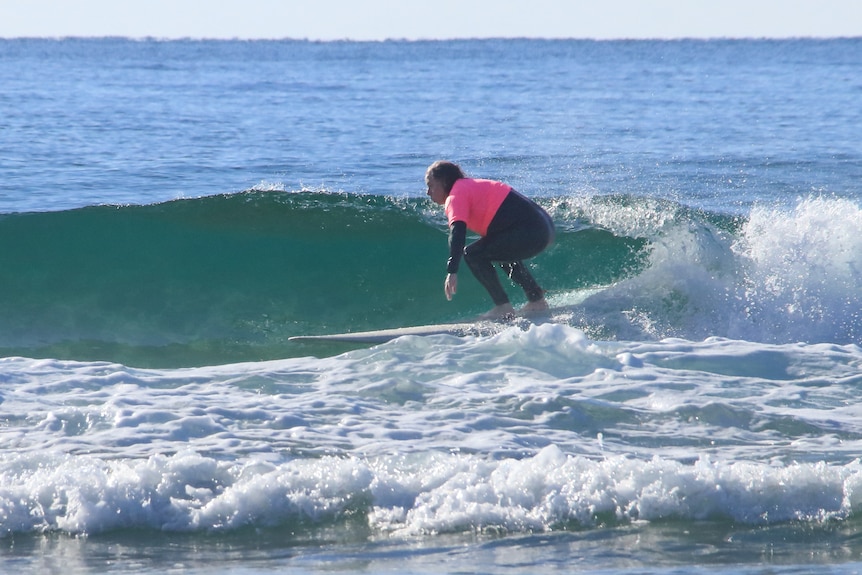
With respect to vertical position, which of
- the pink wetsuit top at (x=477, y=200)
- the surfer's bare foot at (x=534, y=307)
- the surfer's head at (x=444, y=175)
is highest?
the surfer's head at (x=444, y=175)

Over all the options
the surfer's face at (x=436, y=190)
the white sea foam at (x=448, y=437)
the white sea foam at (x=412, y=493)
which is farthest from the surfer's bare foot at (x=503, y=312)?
the white sea foam at (x=412, y=493)

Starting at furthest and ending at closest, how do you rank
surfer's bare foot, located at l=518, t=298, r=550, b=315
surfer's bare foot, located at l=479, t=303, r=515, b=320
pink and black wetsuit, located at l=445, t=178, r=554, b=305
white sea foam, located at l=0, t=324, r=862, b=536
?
surfer's bare foot, located at l=518, t=298, r=550, b=315, surfer's bare foot, located at l=479, t=303, r=515, b=320, pink and black wetsuit, located at l=445, t=178, r=554, b=305, white sea foam, located at l=0, t=324, r=862, b=536

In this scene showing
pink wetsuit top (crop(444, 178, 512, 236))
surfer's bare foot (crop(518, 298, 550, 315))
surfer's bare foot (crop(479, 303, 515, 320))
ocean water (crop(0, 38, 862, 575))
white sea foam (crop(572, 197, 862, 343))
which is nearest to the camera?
ocean water (crop(0, 38, 862, 575))

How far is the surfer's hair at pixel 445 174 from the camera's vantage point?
22.5 ft

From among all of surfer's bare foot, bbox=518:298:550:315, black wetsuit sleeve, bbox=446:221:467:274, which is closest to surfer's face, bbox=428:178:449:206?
black wetsuit sleeve, bbox=446:221:467:274

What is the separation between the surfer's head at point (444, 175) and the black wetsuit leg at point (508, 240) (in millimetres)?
428

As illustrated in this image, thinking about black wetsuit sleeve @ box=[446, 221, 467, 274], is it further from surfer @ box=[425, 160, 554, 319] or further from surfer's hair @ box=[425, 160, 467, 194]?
surfer's hair @ box=[425, 160, 467, 194]

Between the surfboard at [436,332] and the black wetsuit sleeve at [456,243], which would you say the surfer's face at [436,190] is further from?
the surfboard at [436,332]

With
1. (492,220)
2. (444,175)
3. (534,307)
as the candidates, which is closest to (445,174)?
(444,175)

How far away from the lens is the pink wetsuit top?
22.3 feet

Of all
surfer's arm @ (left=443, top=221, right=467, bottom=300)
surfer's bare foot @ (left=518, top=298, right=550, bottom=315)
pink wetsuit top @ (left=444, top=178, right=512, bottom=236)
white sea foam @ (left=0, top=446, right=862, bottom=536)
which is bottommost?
white sea foam @ (left=0, top=446, right=862, bottom=536)

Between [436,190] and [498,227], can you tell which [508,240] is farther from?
[436,190]

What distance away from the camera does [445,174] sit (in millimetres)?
6883

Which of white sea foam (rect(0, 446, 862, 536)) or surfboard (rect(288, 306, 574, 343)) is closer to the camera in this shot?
white sea foam (rect(0, 446, 862, 536))
